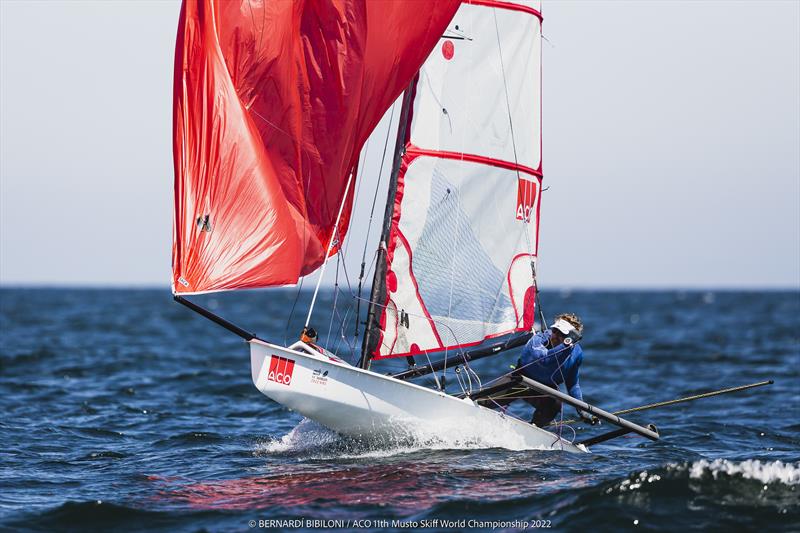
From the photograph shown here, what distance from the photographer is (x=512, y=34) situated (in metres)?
12.1

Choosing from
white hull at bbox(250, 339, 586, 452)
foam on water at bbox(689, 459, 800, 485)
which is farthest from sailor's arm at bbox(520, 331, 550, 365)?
foam on water at bbox(689, 459, 800, 485)

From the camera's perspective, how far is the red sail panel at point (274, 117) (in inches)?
404

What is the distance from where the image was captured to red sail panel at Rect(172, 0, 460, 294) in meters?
10.3

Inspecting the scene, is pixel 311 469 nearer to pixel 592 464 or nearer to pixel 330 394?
pixel 330 394

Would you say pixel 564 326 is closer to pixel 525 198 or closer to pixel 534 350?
pixel 534 350

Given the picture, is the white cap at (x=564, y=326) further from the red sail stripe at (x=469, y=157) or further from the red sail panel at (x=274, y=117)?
the red sail panel at (x=274, y=117)

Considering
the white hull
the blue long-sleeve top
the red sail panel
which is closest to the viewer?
the red sail panel

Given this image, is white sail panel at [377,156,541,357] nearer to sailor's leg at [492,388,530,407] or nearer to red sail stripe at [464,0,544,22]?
sailor's leg at [492,388,530,407]

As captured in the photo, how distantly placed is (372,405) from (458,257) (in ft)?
7.80

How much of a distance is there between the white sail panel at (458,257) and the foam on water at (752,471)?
3.75 metres

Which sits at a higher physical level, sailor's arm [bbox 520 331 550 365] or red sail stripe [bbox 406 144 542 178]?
red sail stripe [bbox 406 144 542 178]

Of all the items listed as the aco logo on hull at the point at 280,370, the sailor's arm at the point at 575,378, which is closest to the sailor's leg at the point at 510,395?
the sailor's arm at the point at 575,378

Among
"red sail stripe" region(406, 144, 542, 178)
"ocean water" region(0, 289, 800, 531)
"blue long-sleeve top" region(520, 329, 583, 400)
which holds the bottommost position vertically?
"ocean water" region(0, 289, 800, 531)

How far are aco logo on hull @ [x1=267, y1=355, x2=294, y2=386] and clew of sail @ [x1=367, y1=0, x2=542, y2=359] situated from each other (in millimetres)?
1569
